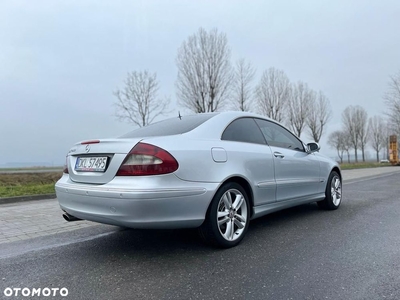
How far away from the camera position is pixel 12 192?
26.2ft

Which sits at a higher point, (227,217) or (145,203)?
(145,203)

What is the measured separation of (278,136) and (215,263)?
7.22ft

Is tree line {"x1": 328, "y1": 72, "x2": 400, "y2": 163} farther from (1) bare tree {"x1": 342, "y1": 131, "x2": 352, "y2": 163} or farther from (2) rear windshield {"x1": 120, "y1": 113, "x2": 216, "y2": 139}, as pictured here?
(2) rear windshield {"x1": 120, "y1": 113, "x2": 216, "y2": 139}

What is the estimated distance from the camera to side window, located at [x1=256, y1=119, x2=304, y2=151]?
410 centimetres

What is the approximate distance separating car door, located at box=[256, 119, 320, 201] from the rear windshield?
36.4 inches

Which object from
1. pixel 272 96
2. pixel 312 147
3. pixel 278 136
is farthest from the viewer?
pixel 272 96

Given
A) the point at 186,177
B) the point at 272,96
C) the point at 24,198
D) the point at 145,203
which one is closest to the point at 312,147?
the point at 186,177

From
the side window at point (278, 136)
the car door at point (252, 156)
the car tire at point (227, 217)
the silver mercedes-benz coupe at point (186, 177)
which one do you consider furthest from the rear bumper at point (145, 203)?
the side window at point (278, 136)

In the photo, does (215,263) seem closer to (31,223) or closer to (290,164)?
(290,164)

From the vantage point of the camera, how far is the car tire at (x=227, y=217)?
3014 millimetres

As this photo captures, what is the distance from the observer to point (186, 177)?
280 cm

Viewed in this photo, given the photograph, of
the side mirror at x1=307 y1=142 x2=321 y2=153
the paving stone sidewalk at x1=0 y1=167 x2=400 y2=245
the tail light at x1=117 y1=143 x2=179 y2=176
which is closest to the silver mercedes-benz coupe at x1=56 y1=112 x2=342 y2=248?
the tail light at x1=117 y1=143 x2=179 y2=176

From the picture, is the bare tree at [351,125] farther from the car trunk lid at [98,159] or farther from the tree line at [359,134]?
the car trunk lid at [98,159]

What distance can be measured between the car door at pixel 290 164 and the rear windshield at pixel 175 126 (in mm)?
925
